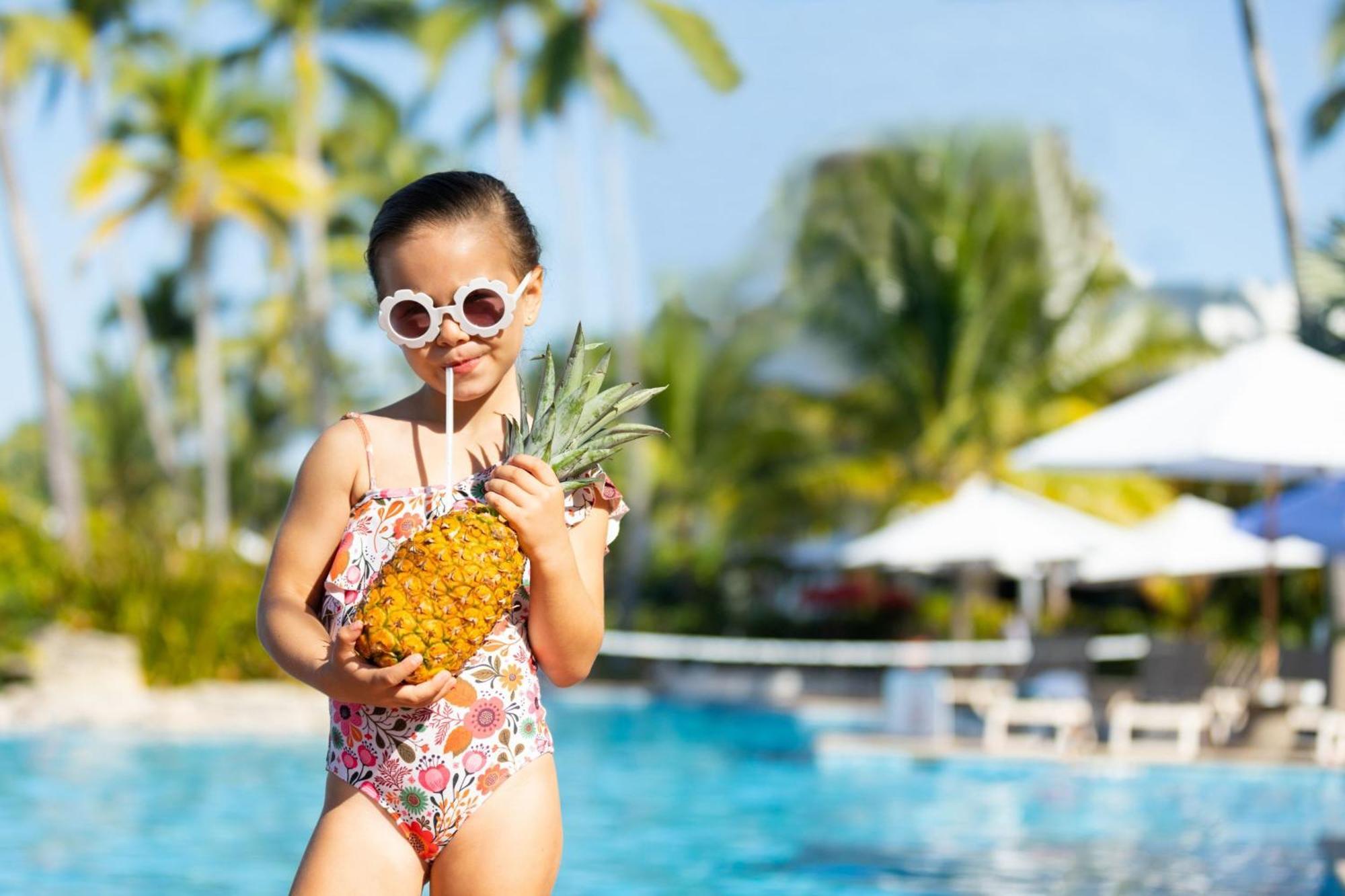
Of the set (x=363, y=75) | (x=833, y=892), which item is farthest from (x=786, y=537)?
(x=833, y=892)

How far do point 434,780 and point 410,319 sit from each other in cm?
63

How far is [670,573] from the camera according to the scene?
3081 cm

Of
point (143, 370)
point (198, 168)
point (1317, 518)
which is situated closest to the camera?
point (1317, 518)

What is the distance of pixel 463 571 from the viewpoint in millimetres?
2189

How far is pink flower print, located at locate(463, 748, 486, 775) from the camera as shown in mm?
2367

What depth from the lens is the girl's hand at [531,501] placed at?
2.30 metres

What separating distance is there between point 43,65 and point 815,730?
19.6 metres

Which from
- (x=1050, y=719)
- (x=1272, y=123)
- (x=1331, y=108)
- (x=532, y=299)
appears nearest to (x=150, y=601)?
A: (x=1050, y=719)

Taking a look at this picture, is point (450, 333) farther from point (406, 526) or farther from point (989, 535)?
point (989, 535)

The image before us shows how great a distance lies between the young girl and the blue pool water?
20.2 feet

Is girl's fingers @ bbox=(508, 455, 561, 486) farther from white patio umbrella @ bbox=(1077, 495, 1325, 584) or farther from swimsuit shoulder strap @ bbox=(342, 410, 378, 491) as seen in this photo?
white patio umbrella @ bbox=(1077, 495, 1325, 584)

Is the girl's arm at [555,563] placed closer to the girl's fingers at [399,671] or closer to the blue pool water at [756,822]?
the girl's fingers at [399,671]

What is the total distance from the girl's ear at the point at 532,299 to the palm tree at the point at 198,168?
2874 cm

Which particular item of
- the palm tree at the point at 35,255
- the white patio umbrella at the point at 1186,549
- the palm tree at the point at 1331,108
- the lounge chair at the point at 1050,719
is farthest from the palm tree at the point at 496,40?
the lounge chair at the point at 1050,719
